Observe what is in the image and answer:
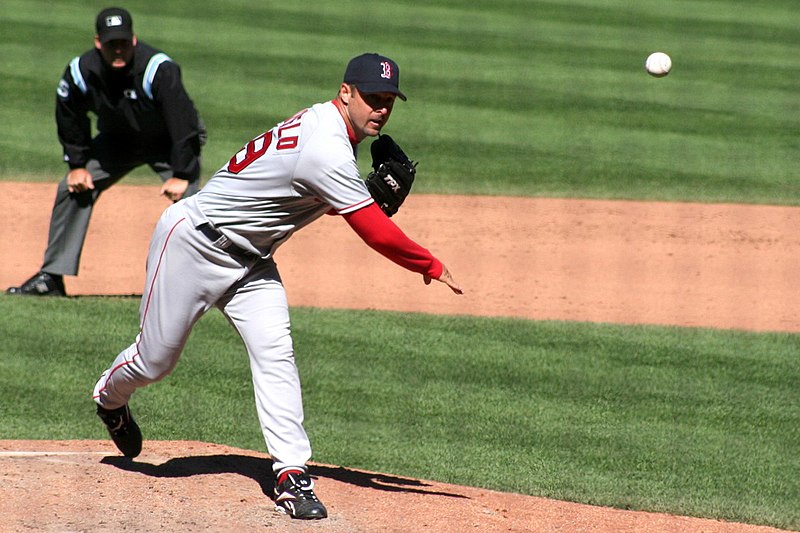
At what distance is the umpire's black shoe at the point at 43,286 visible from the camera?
7.79 m

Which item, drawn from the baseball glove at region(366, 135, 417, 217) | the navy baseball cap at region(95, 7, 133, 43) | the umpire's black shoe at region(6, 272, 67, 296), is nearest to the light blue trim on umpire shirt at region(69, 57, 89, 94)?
the navy baseball cap at region(95, 7, 133, 43)

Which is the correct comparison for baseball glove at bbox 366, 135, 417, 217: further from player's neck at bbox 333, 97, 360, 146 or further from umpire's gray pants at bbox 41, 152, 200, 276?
umpire's gray pants at bbox 41, 152, 200, 276

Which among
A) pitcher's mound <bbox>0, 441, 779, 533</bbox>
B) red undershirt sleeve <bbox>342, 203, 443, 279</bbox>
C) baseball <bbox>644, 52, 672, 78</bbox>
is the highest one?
baseball <bbox>644, 52, 672, 78</bbox>

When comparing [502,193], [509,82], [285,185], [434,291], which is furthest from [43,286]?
[509,82]

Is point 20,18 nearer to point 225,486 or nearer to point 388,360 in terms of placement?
point 388,360

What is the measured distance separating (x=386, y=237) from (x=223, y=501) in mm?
1148

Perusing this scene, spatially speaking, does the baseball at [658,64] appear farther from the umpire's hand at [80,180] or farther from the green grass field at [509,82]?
the umpire's hand at [80,180]

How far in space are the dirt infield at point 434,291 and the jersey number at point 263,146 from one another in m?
1.22

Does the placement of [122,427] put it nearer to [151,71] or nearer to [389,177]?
[389,177]

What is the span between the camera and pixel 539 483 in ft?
17.6

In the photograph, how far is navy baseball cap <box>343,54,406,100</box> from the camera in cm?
434

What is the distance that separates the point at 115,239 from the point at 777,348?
4961mm

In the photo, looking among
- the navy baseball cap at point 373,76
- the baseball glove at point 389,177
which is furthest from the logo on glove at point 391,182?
the navy baseball cap at point 373,76

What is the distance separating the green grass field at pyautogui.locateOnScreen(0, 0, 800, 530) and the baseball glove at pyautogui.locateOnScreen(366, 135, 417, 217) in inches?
55.2
